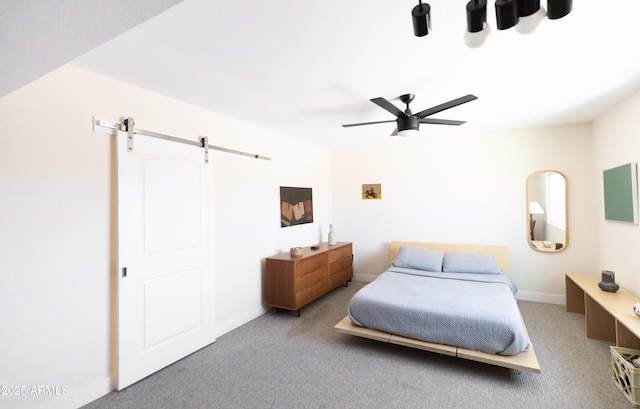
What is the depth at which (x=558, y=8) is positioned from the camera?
114cm

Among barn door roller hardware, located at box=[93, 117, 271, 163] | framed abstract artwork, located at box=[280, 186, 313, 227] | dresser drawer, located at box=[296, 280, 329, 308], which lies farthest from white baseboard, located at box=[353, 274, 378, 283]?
barn door roller hardware, located at box=[93, 117, 271, 163]

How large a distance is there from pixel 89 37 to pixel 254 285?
10.1 feet

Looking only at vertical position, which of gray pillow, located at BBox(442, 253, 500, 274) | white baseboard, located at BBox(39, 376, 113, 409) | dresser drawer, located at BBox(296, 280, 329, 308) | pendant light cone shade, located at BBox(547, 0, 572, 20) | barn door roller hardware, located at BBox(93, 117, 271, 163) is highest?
pendant light cone shade, located at BBox(547, 0, 572, 20)

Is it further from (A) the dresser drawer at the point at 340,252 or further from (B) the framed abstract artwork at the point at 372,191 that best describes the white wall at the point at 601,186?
(A) the dresser drawer at the point at 340,252

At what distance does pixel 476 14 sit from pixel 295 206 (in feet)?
11.5

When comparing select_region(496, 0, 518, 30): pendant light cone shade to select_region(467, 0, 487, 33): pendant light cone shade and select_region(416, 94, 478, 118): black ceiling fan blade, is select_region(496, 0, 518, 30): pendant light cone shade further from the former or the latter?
select_region(416, 94, 478, 118): black ceiling fan blade

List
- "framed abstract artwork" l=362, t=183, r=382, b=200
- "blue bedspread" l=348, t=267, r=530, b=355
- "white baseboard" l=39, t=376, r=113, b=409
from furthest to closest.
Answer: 1. "framed abstract artwork" l=362, t=183, r=382, b=200
2. "blue bedspread" l=348, t=267, r=530, b=355
3. "white baseboard" l=39, t=376, r=113, b=409

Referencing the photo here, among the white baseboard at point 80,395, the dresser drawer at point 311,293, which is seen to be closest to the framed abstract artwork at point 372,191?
the dresser drawer at point 311,293

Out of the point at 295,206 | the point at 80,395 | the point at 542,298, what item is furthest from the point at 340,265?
the point at 80,395

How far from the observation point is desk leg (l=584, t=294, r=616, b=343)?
2.85 metres

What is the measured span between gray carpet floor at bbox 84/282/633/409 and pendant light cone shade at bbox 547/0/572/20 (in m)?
2.40

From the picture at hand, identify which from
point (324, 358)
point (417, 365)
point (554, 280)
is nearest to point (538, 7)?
point (417, 365)

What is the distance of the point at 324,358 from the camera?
268 centimetres

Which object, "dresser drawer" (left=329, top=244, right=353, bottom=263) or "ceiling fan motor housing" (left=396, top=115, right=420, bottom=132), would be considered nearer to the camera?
"ceiling fan motor housing" (left=396, top=115, right=420, bottom=132)
